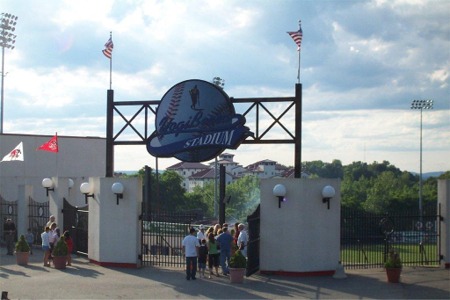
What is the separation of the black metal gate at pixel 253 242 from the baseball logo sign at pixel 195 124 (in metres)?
2.47

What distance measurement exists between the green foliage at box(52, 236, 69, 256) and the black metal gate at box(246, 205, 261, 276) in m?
6.19

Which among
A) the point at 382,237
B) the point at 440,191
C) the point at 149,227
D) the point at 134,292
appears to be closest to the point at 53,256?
the point at 149,227

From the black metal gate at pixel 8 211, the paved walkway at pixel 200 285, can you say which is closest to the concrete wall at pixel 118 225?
the paved walkway at pixel 200 285

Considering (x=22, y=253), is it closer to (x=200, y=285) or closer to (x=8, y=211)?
(x=200, y=285)

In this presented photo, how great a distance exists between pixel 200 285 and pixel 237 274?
1.07 m

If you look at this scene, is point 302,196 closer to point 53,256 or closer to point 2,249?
point 53,256

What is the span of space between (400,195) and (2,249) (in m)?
60.6

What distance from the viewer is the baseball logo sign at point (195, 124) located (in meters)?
20.0

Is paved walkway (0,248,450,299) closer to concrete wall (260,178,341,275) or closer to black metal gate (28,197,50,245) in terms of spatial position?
concrete wall (260,178,341,275)

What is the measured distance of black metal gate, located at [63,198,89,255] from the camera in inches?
934

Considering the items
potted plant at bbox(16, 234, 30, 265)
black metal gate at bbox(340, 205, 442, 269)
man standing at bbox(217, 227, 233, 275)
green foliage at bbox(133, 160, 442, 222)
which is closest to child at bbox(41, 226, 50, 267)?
potted plant at bbox(16, 234, 30, 265)

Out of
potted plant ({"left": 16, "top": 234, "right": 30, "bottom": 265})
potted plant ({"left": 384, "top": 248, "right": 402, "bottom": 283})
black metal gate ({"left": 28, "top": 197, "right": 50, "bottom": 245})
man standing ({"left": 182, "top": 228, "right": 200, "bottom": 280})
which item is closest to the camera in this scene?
potted plant ({"left": 384, "top": 248, "right": 402, "bottom": 283})

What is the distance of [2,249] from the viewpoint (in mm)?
26141

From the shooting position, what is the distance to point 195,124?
67.2 feet
